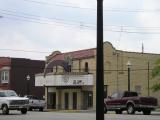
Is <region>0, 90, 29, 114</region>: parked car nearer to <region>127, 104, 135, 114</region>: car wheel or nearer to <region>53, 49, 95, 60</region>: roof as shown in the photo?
<region>127, 104, 135, 114</region>: car wheel

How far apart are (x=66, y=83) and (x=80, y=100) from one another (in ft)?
10.3

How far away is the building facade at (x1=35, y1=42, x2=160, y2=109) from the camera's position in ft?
204

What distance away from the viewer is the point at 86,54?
63500mm

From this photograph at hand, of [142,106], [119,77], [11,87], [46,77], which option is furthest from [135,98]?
[11,87]

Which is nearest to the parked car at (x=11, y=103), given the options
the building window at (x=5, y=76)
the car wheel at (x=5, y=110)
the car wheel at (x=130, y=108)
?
the car wheel at (x=5, y=110)

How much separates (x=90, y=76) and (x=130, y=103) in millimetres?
22015

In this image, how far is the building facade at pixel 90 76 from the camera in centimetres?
6222

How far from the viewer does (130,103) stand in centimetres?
3975

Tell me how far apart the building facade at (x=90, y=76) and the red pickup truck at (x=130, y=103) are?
18.0m

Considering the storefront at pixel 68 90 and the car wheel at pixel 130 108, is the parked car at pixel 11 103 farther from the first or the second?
the storefront at pixel 68 90

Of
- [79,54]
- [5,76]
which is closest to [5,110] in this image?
[79,54]

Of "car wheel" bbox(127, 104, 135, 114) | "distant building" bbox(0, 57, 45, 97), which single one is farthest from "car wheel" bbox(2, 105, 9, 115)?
"distant building" bbox(0, 57, 45, 97)

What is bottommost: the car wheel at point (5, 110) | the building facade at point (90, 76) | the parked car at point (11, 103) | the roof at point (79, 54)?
the car wheel at point (5, 110)

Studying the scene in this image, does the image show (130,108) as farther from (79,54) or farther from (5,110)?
(79,54)
